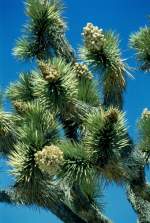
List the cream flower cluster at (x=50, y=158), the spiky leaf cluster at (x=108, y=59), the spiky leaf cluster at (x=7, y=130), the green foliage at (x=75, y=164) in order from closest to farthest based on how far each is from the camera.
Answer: the cream flower cluster at (x=50, y=158) → the green foliage at (x=75, y=164) → the spiky leaf cluster at (x=108, y=59) → the spiky leaf cluster at (x=7, y=130)

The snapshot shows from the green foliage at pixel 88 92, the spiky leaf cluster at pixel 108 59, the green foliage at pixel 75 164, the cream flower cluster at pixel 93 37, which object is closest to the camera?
the green foliage at pixel 75 164

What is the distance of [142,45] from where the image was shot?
872cm

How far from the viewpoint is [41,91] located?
26.9ft

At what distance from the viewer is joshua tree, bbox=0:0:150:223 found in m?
7.80

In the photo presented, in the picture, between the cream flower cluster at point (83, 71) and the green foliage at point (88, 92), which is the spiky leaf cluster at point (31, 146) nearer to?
the green foliage at point (88, 92)

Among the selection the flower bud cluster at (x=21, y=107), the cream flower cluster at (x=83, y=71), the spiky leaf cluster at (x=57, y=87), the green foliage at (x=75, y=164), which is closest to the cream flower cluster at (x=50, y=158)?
the green foliage at (x=75, y=164)

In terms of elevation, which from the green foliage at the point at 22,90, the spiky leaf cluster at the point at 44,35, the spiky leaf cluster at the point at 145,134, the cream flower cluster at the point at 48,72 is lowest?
the spiky leaf cluster at the point at 145,134

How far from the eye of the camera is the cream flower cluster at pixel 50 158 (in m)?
7.27

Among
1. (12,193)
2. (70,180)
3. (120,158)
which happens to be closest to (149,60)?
(120,158)

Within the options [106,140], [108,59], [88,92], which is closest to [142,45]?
[108,59]

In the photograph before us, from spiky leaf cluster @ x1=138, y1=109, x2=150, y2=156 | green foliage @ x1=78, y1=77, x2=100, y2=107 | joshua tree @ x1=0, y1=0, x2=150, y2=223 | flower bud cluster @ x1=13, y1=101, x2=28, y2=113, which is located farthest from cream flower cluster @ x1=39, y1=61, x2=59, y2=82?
green foliage @ x1=78, y1=77, x2=100, y2=107

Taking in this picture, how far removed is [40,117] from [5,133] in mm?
683

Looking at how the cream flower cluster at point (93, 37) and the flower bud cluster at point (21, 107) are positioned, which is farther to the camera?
the flower bud cluster at point (21, 107)

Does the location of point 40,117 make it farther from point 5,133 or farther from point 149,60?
point 149,60
